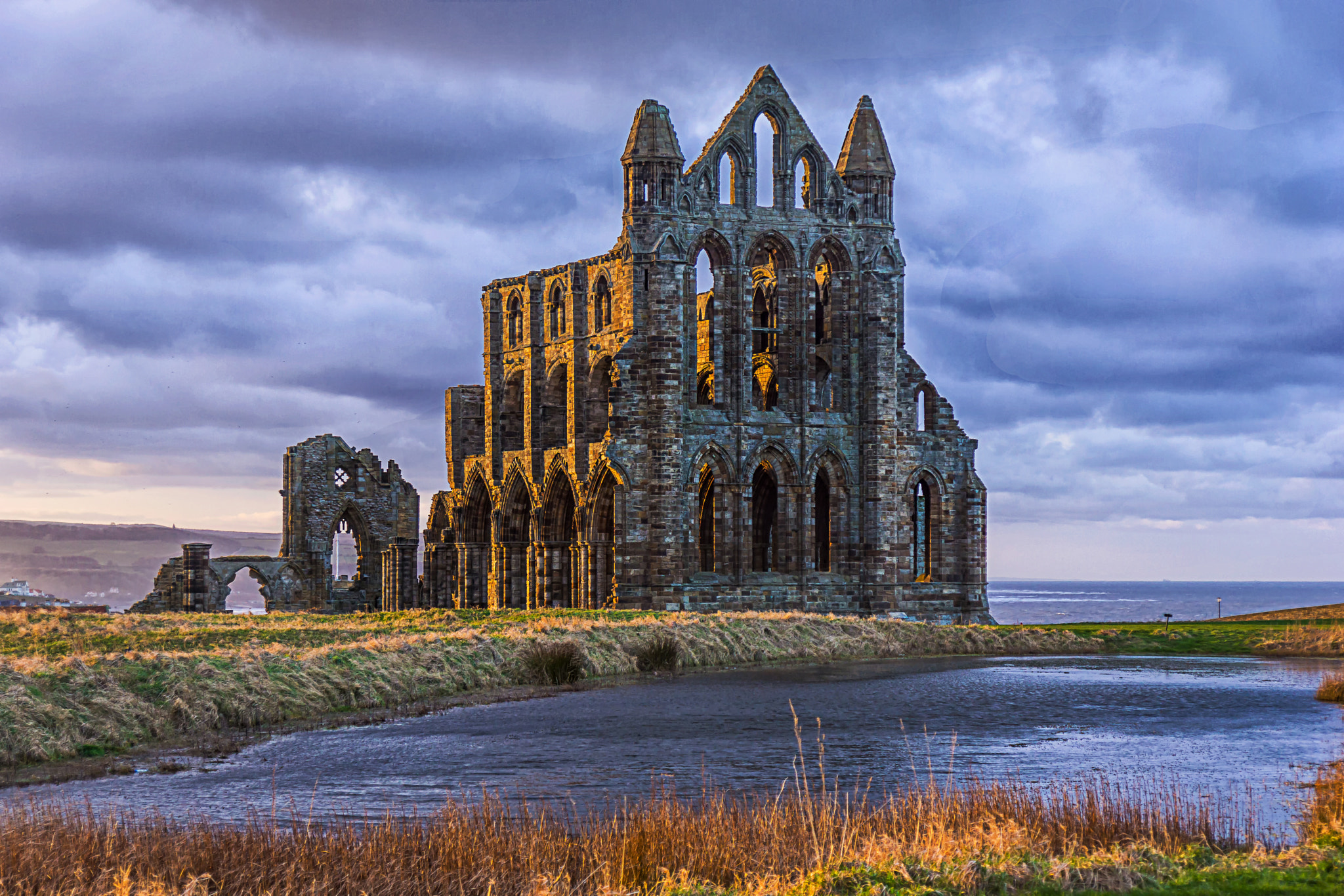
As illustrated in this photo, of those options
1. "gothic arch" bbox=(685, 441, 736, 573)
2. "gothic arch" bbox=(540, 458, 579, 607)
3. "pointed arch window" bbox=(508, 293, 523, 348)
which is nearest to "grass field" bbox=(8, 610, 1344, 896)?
"gothic arch" bbox=(685, 441, 736, 573)

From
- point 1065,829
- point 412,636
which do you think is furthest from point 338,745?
point 1065,829

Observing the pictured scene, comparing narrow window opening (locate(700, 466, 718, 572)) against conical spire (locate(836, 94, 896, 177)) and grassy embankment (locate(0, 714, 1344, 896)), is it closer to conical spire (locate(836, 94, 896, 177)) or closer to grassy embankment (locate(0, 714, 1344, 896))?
conical spire (locate(836, 94, 896, 177))

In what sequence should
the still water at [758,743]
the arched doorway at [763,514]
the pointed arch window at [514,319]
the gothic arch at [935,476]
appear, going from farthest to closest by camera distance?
the pointed arch window at [514,319] → the arched doorway at [763,514] → the gothic arch at [935,476] → the still water at [758,743]

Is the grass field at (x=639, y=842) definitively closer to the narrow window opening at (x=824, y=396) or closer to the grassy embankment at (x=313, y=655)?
the grassy embankment at (x=313, y=655)

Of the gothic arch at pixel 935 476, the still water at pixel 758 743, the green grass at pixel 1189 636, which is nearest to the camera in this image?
the still water at pixel 758 743

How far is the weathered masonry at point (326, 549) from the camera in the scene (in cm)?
5959

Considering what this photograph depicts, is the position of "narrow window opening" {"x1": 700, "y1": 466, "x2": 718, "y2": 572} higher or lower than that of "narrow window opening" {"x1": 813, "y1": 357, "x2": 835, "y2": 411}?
lower

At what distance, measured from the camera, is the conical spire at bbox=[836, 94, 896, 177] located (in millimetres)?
58281

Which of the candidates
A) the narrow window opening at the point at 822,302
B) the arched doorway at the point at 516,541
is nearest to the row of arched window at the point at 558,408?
the arched doorway at the point at 516,541

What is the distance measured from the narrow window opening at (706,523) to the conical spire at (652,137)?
13.2 m

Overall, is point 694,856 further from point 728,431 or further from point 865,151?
point 865,151

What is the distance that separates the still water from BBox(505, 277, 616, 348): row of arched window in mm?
27896

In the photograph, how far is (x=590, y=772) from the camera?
65.9 feet

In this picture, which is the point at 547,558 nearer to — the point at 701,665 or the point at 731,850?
the point at 701,665
